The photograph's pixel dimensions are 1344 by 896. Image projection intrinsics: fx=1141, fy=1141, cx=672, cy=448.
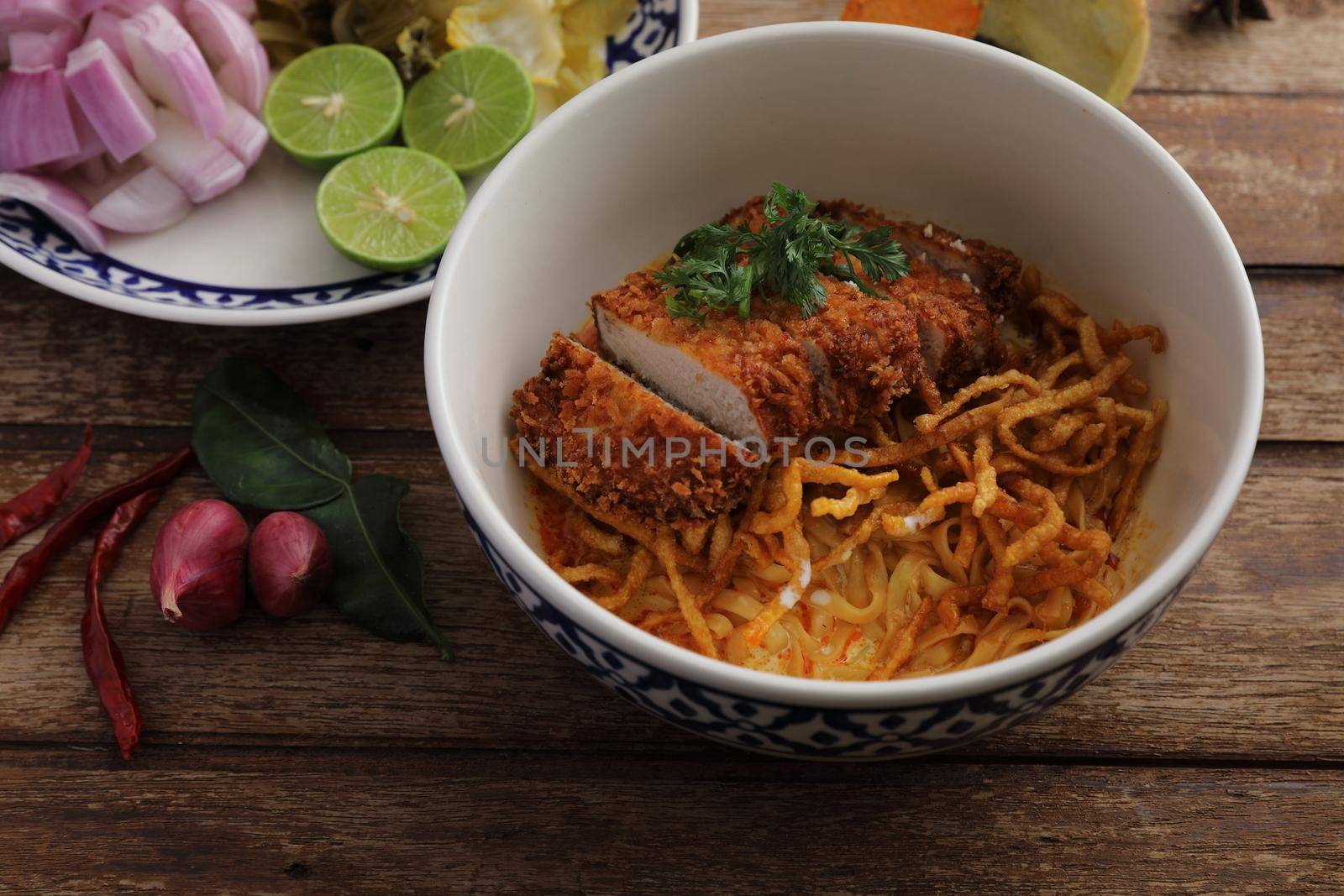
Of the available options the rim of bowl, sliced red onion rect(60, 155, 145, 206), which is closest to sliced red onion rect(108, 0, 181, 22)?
sliced red onion rect(60, 155, 145, 206)

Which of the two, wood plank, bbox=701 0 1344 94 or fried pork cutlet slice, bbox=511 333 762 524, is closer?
fried pork cutlet slice, bbox=511 333 762 524

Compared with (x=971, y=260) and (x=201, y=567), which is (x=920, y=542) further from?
(x=201, y=567)

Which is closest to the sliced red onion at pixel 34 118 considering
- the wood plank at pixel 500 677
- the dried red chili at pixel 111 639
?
the dried red chili at pixel 111 639

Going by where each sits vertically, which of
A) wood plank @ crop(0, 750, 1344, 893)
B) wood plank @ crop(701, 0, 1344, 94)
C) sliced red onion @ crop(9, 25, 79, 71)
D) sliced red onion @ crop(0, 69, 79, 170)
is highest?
wood plank @ crop(701, 0, 1344, 94)

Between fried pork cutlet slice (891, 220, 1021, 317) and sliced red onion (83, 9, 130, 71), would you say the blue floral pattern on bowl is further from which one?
sliced red onion (83, 9, 130, 71)

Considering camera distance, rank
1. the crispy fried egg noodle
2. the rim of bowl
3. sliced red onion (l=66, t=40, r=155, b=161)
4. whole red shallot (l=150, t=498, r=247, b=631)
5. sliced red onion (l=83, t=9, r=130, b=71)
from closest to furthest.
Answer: the rim of bowl < the crispy fried egg noodle < whole red shallot (l=150, t=498, r=247, b=631) < sliced red onion (l=66, t=40, r=155, b=161) < sliced red onion (l=83, t=9, r=130, b=71)

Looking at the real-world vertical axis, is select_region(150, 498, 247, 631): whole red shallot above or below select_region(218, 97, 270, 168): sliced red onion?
below

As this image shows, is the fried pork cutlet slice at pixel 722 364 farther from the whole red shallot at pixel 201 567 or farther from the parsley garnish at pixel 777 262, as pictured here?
the whole red shallot at pixel 201 567
